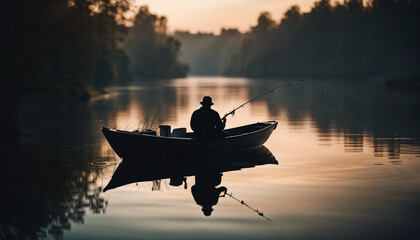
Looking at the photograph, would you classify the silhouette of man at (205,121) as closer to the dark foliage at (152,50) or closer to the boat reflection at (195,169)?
the boat reflection at (195,169)

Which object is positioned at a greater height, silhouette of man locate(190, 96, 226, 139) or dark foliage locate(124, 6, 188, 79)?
dark foliage locate(124, 6, 188, 79)

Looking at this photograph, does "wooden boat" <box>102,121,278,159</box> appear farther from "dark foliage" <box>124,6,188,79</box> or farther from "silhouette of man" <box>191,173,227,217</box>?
"dark foliage" <box>124,6,188,79</box>

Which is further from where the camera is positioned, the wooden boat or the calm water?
the wooden boat

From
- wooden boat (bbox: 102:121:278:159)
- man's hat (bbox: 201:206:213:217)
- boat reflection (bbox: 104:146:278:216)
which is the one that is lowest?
man's hat (bbox: 201:206:213:217)

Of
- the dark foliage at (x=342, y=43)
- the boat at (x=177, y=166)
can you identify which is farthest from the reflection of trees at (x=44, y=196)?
the dark foliage at (x=342, y=43)

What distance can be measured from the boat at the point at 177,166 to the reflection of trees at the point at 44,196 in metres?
0.84

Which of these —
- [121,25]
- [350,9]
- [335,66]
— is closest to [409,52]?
[335,66]

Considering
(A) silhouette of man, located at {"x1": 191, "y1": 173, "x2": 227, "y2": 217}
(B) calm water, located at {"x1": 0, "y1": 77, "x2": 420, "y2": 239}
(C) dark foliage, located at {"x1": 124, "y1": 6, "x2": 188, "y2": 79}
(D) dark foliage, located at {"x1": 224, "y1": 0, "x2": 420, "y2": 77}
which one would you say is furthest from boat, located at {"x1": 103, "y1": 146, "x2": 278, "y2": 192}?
(C) dark foliage, located at {"x1": 124, "y1": 6, "x2": 188, "y2": 79}

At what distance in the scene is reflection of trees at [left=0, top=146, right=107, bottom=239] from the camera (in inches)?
401

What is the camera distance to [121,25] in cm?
5534

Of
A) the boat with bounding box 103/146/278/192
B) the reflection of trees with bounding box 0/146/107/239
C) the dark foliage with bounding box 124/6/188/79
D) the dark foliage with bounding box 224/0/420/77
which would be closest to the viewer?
the reflection of trees with bounding box 0/146/107/239

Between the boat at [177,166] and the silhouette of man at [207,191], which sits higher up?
the boat at [177,166]

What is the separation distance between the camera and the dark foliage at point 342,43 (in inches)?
4796

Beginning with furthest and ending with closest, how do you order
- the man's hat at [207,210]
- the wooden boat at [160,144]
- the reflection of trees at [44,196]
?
the wooden boat at [160,144] → the man's hat at [207,210] → the reflection of trees at [44,196]
